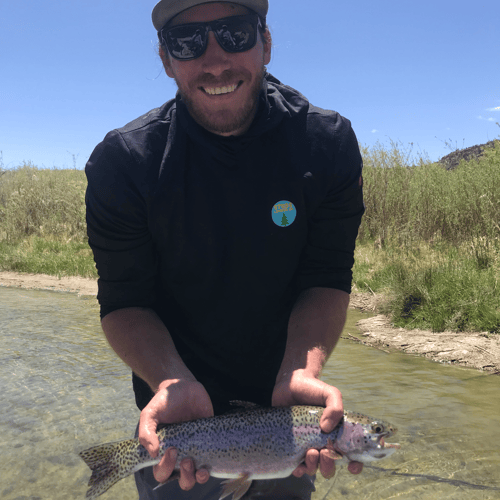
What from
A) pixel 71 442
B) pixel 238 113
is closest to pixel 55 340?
pixel 71 442

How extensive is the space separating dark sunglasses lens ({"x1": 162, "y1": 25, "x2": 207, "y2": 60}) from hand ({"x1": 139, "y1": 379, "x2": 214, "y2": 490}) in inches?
60.5

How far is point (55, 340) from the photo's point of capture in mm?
8289

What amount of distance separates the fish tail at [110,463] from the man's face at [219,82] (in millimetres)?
1527

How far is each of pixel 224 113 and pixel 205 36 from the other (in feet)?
1.25

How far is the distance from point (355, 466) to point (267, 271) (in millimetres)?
943

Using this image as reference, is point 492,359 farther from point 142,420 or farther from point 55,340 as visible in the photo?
point 55,340

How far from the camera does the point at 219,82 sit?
2.41 m

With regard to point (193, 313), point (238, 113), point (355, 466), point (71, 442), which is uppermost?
point (238, 113)

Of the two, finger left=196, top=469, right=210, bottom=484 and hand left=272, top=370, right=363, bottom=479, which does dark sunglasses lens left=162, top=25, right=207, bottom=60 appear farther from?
finger left=196, top=469, right=210, bottom=484

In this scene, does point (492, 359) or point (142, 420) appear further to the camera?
point (492, 359)

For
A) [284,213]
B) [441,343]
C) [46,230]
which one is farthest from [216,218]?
[46,230]

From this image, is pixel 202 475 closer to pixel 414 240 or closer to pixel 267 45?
pixel 267 45

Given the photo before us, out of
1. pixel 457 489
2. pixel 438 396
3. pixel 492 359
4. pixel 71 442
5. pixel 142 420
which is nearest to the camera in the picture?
pixel 142 420

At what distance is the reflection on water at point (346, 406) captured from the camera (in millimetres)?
4195
